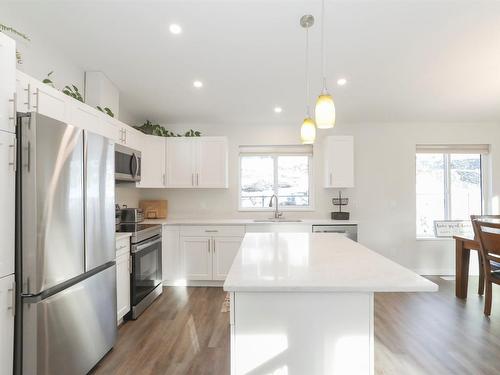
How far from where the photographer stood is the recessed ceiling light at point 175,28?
2.53 m

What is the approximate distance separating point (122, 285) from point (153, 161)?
188 cm

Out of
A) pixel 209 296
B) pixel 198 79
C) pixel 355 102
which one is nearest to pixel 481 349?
pixel 209 296

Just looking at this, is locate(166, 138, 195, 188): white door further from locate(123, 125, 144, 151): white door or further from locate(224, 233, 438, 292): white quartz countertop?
locate(224, 233, 438, 292): white quartz countertop

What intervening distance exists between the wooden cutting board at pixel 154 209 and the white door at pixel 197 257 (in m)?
0.74

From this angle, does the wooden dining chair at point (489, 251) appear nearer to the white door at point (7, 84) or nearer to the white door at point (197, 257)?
the white door at point (197, 257)

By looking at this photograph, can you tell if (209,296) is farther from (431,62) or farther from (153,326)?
(431,62)

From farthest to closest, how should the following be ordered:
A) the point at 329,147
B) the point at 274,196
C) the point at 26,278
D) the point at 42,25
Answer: the point at 274,196 → the point at 329,147 → the point at 42,25 → the point at 26,278

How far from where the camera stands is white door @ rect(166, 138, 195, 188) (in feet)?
13.5

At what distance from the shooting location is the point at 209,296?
3.50 meters

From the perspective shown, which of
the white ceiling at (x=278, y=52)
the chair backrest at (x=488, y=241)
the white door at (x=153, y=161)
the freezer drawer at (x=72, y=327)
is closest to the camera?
the freezer drawer at (x=72, y=327)

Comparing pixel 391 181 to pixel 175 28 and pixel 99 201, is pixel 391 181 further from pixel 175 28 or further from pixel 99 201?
pixel 99 201

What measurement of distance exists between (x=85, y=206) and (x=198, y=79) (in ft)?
6.84

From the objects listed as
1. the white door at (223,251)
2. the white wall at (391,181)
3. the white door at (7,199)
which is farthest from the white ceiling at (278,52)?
the white door at (223,251)

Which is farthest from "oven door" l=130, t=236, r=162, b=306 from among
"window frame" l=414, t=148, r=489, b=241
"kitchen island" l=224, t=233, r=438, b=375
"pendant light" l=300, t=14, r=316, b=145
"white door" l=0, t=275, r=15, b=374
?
"window frame" l=414, t=148, r=489, b=241
